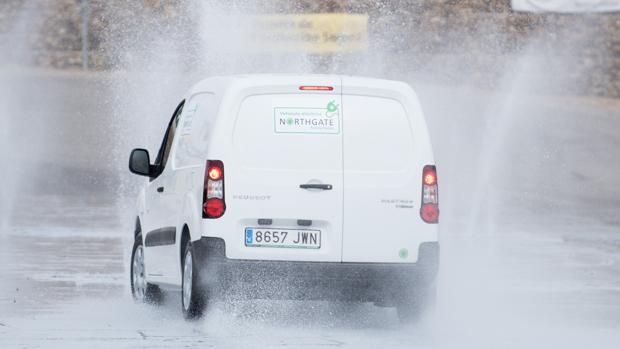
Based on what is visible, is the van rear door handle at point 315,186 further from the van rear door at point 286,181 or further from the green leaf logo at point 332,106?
the green leaf logo at point 332,106

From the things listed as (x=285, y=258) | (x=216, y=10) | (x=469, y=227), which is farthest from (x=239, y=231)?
(x=216, y=10)

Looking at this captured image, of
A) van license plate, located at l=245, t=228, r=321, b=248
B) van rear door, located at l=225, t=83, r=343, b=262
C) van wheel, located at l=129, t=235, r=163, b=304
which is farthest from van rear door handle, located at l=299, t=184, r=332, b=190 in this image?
van wheel, located at l=129, t=235, r=163, b=304

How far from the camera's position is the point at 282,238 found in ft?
38.3

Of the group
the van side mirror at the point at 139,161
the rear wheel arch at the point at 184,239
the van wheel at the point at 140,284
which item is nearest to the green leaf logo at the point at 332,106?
the rear wheel arch at the point at 184,239

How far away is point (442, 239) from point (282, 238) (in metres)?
9.71

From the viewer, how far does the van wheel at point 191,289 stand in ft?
38.5

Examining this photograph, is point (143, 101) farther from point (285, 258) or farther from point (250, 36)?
point (285, 258)

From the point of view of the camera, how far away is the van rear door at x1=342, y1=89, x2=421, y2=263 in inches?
463

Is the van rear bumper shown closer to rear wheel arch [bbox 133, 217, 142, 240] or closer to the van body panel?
the van body panel

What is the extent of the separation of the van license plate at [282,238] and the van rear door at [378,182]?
0.20m

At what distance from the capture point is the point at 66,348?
34.1ft

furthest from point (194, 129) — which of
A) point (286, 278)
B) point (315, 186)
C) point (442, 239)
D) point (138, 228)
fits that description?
point (442, 239)

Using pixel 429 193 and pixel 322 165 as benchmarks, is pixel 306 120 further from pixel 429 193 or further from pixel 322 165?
pixel 429 193

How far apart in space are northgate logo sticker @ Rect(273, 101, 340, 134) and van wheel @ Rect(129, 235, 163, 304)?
220 cm
